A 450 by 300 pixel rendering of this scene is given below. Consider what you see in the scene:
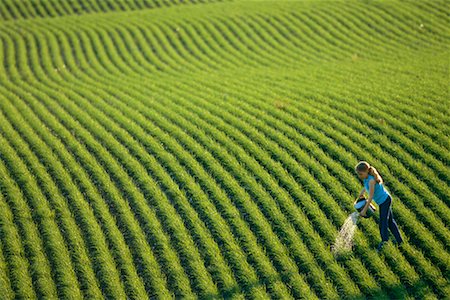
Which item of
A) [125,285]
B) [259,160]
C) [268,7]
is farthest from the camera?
[268,7]

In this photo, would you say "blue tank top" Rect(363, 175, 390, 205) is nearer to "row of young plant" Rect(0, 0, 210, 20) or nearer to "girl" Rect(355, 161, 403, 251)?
"girl" Rect(355, 161, 403, 251)

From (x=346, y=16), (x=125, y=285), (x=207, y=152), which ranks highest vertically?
(x=346, y=16)

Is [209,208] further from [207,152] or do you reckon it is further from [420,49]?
[420,49]

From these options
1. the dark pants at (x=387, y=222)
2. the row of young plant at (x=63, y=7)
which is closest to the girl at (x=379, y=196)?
the dark pants at (x=387, y=222)

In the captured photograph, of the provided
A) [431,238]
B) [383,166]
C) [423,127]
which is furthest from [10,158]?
[423,127]

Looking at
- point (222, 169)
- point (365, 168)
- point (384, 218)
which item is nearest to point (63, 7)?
point (222, 169)

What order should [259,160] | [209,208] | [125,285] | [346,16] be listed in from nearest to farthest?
[125,285], [209,208], [259,160], [346,16]
